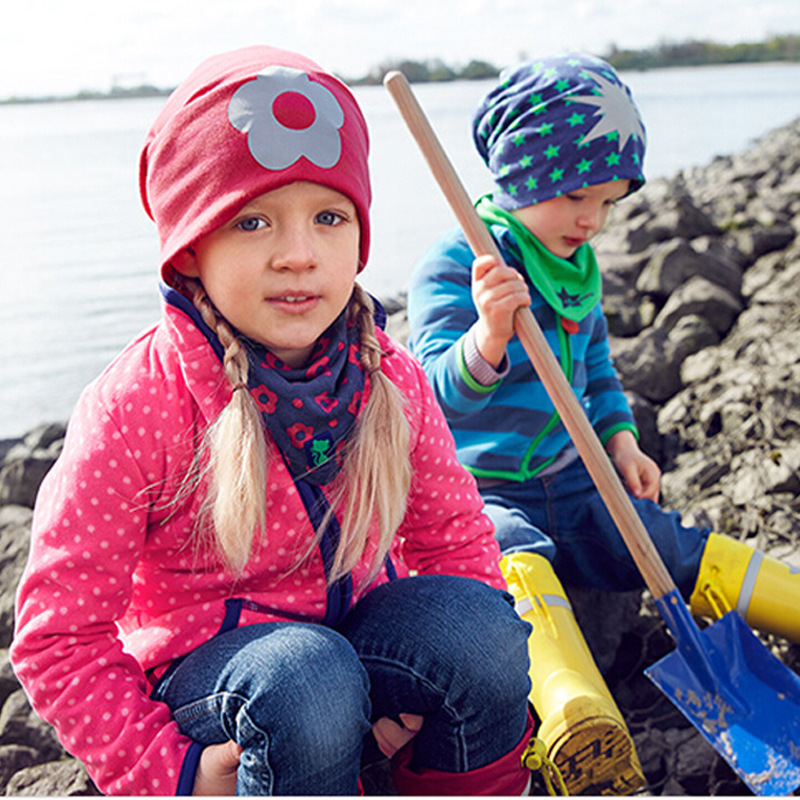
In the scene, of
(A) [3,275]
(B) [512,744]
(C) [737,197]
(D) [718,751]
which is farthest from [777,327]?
(A) [3,275]

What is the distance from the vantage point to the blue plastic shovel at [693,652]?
1638 millimetres

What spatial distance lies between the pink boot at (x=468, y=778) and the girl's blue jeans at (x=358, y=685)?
13mm

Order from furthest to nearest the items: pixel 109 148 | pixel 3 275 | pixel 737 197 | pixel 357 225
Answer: pixel 109 148 < pixel 737 197 < pixel 3 275 < pixel 357 225

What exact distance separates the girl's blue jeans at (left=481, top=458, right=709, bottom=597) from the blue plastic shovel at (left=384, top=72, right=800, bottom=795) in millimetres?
191

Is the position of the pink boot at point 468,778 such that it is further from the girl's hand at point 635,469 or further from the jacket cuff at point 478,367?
the girl's hand at point 635,469

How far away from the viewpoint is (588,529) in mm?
2092

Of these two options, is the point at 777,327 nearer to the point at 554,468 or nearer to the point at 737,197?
the point at 554,468

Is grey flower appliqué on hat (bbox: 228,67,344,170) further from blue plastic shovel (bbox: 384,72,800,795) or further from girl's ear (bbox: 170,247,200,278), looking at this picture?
blue plastic shovel (bbox: 384,72,800,795)

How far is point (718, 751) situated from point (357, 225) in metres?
1.11

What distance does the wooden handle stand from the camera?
163 cm

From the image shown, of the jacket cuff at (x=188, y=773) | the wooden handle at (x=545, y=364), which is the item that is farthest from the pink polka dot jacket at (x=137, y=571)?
the wooden handle at (x=545, y=364)

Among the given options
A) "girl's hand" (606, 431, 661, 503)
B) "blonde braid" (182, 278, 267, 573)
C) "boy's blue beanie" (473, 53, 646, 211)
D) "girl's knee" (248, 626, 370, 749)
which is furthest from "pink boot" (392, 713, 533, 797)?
"boy's blue beanie" (473, 53, 646, 211)

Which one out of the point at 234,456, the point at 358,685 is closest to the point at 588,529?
the point at 358,685

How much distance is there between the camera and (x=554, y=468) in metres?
2.09
